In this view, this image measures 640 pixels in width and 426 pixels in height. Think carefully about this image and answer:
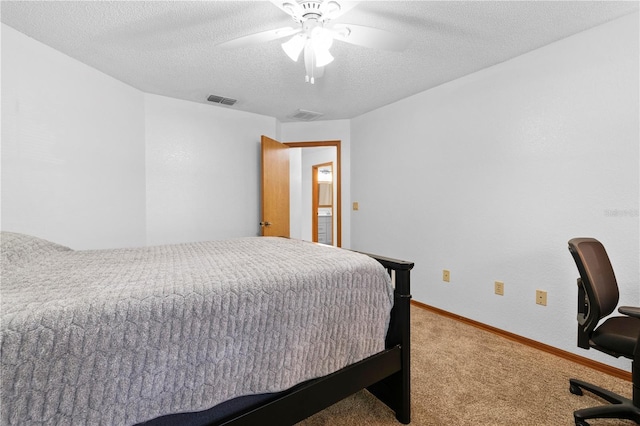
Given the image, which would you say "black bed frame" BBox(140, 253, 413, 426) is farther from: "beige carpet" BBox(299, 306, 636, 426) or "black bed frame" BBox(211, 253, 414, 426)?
"beige carpet" BBox(299, 306, 636, 426)

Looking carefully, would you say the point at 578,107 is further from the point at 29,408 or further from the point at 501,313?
the point at 29,408

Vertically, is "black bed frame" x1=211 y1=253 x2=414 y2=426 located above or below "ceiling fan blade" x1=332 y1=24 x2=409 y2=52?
below

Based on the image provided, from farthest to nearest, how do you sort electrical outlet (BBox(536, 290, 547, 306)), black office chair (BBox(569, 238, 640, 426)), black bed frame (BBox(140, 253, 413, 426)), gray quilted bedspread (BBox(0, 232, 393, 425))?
electrical outlet (BBox(536, 290, 547, 306)), black office chair (BBox(569, 238, 640, 426)), black bed frame (BBox(140, 253, 413, 426)), gray quilted bedspread (BBox(0, 232, 393, 425))

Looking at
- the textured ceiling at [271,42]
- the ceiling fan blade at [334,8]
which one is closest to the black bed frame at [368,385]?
the ceiling fan blade at [334,8]

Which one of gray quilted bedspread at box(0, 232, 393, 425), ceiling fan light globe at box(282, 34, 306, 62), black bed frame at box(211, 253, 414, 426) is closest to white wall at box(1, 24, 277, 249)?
gray quilted bedspread at box(0, 232, 393, 425)

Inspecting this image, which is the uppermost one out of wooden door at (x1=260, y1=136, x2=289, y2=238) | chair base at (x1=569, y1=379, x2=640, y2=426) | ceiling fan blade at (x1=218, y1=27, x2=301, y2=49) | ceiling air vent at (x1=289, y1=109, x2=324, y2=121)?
ceiling air vent at (x1=289, y1=109, x2=324, y2=121)

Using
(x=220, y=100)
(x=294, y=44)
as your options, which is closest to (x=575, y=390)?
(x=294, y=44)

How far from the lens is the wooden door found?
3.52 m

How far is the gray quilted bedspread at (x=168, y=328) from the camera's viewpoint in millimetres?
717

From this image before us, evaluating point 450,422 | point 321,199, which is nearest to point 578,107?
point 450,422

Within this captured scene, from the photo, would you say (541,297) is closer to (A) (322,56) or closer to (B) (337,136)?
(A) (322,56)

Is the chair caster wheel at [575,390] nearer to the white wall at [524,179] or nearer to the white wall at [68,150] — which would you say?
the white wall at [524,179]

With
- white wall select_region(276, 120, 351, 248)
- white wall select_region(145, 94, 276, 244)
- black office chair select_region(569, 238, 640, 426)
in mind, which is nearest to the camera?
black office chair select_region(569, 238, 640, 426)

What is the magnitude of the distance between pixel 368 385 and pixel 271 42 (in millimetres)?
2295
